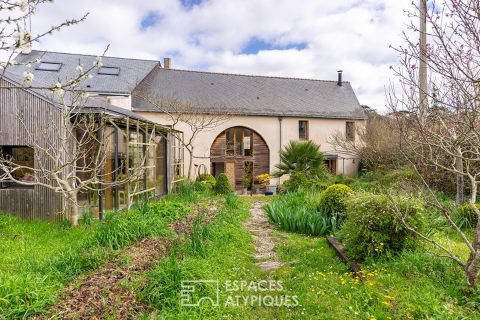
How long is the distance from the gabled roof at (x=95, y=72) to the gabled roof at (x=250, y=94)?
24.6 inches

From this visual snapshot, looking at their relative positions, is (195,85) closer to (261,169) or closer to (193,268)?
(261,169)

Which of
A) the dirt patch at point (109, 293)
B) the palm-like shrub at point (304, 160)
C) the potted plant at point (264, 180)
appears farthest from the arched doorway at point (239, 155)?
the dirt patch at point (109, 293)

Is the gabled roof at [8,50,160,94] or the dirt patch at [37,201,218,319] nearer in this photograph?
the dirt patch at [37,201,218,319]

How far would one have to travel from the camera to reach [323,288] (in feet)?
12.6

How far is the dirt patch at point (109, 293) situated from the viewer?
9.80 feet

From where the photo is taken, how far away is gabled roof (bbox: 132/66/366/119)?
18.2m

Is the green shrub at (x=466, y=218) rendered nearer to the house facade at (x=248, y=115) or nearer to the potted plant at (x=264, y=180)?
the potted plant at (x=264, y=180)

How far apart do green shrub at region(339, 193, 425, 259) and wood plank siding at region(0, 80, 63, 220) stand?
694 cm

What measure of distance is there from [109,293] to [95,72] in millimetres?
17631

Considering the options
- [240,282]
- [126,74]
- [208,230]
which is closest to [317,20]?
[208,230]

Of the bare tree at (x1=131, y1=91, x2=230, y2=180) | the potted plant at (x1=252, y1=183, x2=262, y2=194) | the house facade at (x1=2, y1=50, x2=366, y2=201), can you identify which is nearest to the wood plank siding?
the bare tree at (x1=131, y1=91, x2=230, y2=180)

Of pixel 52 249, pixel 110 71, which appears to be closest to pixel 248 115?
pixel 110 71

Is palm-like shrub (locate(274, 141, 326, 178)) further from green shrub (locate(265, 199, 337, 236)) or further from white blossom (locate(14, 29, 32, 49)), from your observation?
white blossom (locate(14, 29, 32, 49))

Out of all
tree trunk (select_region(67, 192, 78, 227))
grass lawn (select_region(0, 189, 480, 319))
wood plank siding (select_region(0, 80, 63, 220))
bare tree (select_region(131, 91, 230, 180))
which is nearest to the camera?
grass lawn (select_region(0, 189, 480, 319))
